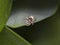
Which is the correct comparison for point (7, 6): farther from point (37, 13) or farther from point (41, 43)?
point (41, 43)

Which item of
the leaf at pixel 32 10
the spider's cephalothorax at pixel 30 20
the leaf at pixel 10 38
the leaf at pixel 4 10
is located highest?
the leaf at pixel 4 10

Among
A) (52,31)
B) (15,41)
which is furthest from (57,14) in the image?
(15,41)

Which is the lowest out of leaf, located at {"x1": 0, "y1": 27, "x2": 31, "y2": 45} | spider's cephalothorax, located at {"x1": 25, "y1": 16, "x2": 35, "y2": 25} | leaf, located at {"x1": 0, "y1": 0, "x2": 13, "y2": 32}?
leaf, located at {"x1": 0, "y1": 27, "x2": 31, "y2": 45}

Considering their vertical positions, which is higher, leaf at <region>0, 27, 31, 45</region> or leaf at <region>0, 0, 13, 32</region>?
leaf at <region>0, 0, 13, 32</region>

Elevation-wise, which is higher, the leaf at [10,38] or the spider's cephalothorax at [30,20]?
the spider's cephalothorax at [30,20]

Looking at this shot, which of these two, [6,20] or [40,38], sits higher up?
[6,20]

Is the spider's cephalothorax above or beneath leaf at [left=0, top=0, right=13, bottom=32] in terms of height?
beneath

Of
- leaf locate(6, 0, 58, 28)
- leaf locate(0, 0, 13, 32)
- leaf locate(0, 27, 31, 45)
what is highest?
leaf locate(0, 0, 13, 32)

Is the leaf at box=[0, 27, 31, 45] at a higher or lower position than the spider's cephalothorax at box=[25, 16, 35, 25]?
lower
